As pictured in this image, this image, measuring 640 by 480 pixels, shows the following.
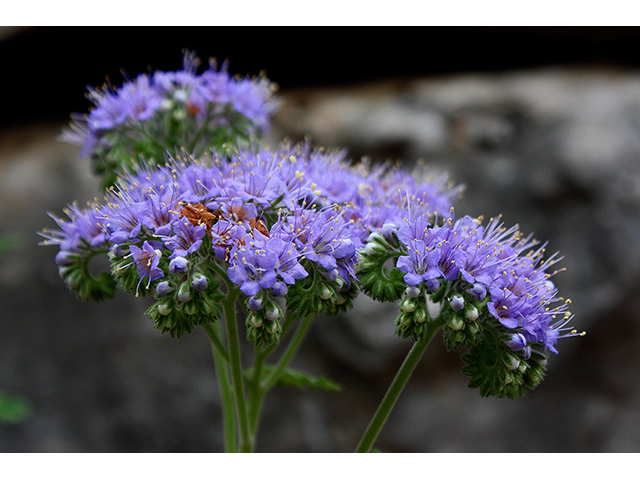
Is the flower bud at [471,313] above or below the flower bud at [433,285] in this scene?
below

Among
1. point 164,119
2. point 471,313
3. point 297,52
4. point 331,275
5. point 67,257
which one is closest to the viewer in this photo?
point 471,313

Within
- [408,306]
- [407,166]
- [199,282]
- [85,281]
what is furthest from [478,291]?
[407,166]

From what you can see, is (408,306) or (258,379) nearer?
(408,306)

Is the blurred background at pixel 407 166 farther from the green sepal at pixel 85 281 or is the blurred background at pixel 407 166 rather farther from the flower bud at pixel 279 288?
the flower bud at pixel 279 288

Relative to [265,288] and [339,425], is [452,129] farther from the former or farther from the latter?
[265,288]

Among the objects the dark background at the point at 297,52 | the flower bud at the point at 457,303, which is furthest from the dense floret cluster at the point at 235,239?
the dark background at the point at 297,52

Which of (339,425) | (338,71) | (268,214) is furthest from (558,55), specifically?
(268,214)

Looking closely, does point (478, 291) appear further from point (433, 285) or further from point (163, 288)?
point (163, 288)
